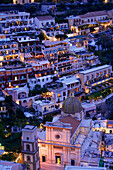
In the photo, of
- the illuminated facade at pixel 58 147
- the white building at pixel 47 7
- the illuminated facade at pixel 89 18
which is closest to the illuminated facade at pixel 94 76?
the illuminated facade at pixel 89 18

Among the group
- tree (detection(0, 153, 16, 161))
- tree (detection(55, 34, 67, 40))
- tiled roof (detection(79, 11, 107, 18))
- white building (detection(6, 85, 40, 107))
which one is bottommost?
tree (detection(0, 153, 16, 161))

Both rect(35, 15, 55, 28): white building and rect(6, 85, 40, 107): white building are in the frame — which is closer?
rect(6, 85, 40, 107): white building

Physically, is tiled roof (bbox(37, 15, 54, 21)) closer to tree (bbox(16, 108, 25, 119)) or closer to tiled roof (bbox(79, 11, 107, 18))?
tiled roof (bbox(79, 11, 107, 18))

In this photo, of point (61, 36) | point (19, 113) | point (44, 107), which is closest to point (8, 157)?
point (19, 113)

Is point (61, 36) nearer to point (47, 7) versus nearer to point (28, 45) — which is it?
point (28, 45)

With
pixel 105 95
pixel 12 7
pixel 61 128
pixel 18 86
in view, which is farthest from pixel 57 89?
pixel 12 7

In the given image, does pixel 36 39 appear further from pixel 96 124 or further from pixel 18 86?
pixel 96 124

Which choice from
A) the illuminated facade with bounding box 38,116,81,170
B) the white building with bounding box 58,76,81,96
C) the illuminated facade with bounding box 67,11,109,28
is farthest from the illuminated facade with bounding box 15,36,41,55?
the illuminated facade with bounding box 38,116,81,170

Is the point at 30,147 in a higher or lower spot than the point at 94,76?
lower

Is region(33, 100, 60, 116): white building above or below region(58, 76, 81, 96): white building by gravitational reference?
below

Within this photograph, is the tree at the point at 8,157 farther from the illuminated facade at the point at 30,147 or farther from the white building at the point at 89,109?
the white building at the point at 89,109

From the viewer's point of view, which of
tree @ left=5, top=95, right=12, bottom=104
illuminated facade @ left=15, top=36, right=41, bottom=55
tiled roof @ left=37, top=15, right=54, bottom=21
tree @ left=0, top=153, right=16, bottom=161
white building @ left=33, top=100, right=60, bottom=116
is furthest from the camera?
tiled roof @ left=37, top=15, right=54, bottom=21

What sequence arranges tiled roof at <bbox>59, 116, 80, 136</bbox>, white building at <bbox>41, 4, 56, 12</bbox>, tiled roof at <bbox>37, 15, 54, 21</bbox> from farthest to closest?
white building at <bbox>41, 4, 56, 12</bbox> → tiled roof at <bbox>37, 15, 54, 21</bbox> → tiled roof at <bbox>59, 116, 80, 136</bbox>
